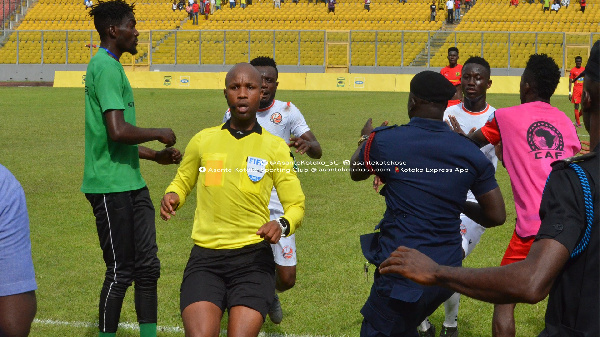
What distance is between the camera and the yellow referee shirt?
16.1 feet

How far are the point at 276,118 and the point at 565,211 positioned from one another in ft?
16.1

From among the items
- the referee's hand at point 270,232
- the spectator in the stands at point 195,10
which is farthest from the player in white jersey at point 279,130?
the spectator in the stands at point 195,10

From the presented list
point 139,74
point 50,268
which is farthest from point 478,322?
point 139,74

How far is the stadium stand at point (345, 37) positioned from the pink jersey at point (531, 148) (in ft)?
130

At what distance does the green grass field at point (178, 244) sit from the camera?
7004mm

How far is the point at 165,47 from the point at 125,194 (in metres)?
45.1

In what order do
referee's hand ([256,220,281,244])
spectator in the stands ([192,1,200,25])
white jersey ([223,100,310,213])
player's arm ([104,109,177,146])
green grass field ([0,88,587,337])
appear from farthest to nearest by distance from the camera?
spectator in the stands ([192,1,200,25]) → white jersey ([223,100,310,213]) → green grass field ([0,88,587,337]) → player's arm ([104,109,177,146]) → referee's hand ([256,220,281,244])

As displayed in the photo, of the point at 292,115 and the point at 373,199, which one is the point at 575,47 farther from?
the point at 292,115

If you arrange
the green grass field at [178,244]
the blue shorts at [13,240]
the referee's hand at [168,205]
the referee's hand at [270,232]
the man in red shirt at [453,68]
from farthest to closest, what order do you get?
1. the man in red shirt at [453,68]
2. the green grass field at [178,244]
3. the referee's hand at [168,205]
4. the referee's hand at [270,232]
5. the blue shorts at [13,240]

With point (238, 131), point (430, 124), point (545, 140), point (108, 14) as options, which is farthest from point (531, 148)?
point (108, 14)

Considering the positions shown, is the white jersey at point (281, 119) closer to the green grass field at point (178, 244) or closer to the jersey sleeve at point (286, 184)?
the green grass field at point (178, 244)

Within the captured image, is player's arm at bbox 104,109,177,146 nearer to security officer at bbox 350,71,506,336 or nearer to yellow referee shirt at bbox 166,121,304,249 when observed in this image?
yellow referee shirt at bbox 166,121,304,249

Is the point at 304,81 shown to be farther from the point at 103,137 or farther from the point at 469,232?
the point at 103,137

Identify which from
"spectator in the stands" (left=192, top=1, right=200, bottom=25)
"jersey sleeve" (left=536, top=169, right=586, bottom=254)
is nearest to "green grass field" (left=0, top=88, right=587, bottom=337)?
"jersey sleeve" (left=536, top=169, right=586, bottom=254)
